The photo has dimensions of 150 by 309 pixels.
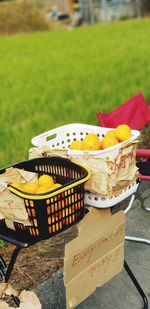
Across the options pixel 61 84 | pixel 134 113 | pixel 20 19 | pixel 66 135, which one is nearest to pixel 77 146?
pixel 66 135

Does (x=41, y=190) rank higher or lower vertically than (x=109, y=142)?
lower

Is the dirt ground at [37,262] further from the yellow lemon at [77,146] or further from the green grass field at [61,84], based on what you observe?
the green grass field at [61,84]

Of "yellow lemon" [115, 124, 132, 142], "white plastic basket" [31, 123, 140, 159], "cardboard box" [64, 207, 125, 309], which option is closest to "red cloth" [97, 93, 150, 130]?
"white plastic basket" [31, 123, 140, 159]

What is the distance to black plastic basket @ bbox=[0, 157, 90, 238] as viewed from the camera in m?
2.07

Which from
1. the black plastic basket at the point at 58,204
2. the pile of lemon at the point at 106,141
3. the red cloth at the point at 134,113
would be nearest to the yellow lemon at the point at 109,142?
the pile of lemon at the point at 106,141

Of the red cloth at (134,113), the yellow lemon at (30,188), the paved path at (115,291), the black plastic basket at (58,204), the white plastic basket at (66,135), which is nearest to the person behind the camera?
the black plastic basket at (58,204)

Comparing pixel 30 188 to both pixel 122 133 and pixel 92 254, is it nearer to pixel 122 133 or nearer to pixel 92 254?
pixel 92 254

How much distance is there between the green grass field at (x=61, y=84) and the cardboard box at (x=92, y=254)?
178cm

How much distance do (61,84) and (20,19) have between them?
17733 mm

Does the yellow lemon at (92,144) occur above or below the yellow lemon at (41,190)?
above

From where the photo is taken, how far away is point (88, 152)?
89.0 inches

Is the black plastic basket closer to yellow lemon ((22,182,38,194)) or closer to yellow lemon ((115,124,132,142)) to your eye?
yellow lemon ((22,182,38,194))

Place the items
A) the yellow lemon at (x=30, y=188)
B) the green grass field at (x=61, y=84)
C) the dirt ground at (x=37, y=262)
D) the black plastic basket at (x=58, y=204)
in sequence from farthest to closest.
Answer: the green grass field at (x=61, y=84) < the dirt ground at (x=37, y=262) < the yellow lemon at (x=30, y=188) < the black plastic basket at (x=58, y=204)

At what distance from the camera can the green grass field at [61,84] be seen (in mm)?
5230
